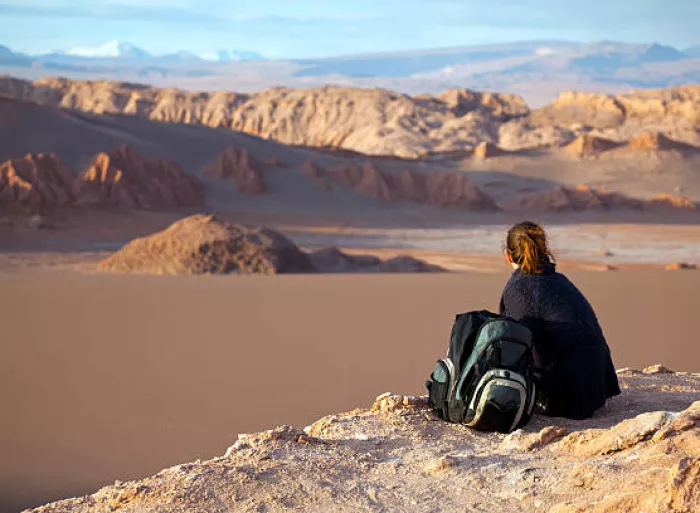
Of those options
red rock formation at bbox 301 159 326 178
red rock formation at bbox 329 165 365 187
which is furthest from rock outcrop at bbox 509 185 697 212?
red rock formation at bbox 301 159 326 178

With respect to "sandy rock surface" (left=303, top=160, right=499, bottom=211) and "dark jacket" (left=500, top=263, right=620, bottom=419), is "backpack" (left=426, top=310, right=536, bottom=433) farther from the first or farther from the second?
"sandy rock surface" (left=303, top=160, right=499, bottom=211)

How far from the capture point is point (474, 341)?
4.30 metres

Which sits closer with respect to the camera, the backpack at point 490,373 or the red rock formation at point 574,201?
the backpack at point 490,373

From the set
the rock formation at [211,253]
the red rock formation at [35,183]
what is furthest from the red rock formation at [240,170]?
the rock formation at [211,253]

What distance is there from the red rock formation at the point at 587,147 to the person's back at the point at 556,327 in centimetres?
4043

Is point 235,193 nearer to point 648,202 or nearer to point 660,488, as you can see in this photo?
point 648,202

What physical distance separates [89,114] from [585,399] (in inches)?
1501

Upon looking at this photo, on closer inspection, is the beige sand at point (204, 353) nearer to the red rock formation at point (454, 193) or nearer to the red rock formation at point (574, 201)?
the red rock formation at point (574, 201)

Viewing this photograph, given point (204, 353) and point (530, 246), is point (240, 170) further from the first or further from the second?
point (530, 246)

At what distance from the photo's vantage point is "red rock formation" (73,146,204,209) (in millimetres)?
27969

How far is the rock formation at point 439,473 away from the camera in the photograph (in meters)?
3.18

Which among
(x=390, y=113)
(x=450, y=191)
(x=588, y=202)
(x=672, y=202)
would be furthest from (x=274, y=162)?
(x=390, y=113)

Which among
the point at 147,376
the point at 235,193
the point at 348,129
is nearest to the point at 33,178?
the point at 235,193

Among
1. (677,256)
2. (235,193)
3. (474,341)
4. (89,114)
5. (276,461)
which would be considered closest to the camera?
(276,461)
